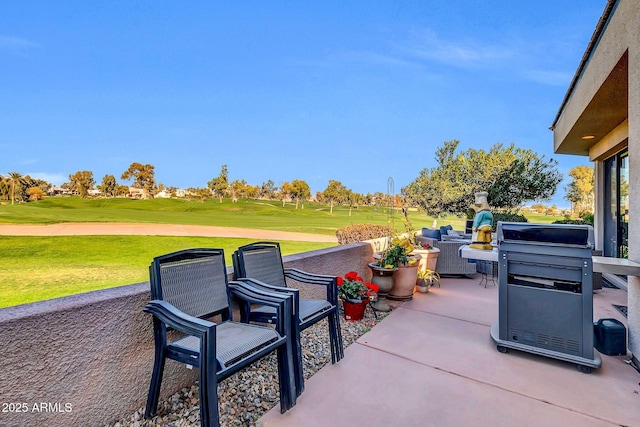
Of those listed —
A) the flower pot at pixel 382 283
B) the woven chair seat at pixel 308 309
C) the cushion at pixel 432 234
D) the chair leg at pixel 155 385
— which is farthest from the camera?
the cushion at pixel 432 234

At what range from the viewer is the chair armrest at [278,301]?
1.94m

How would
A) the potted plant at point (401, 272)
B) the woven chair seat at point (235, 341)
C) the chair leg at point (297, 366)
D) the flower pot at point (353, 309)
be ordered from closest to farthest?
the woven chair seat at point (235, 341) < the chair leg at point (297, 366) < the flower pot at point (353, 309) < the potted plant at point (401, 272)

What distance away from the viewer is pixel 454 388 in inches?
85.2

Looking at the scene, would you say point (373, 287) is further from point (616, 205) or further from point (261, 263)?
point (616, 205)

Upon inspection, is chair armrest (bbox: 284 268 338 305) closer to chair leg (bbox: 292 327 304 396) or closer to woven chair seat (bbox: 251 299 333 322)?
woven chair seat (bbox: 251 299 333 322)

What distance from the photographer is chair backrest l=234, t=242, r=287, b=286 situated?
2.48m

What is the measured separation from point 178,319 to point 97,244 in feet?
33.3

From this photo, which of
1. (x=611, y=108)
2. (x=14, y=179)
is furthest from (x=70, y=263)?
(x=611, y=108)

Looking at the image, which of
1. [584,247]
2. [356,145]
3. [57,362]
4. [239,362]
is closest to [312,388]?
[239,362]

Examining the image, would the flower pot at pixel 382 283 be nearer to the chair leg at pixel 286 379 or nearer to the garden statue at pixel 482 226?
the garden statue at pixel 482 226

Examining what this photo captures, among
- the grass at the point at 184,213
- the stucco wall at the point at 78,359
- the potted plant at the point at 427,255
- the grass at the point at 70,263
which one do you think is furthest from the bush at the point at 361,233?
the stucco wall at the point at 78,359

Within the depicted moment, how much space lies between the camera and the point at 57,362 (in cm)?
154

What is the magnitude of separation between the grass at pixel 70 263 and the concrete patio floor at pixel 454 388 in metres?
3.72

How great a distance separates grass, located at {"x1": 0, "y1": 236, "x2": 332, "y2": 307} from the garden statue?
4671mm
